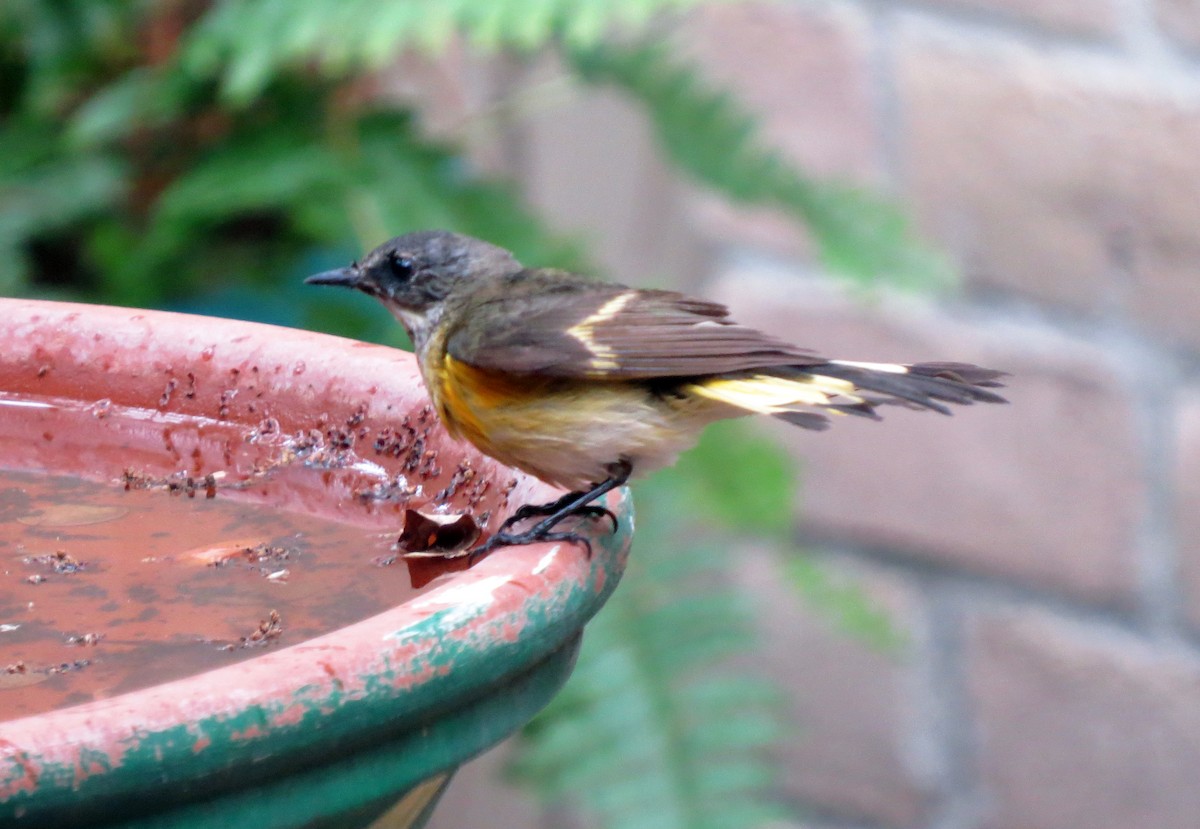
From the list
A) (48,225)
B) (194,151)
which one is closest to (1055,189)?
(194,151)

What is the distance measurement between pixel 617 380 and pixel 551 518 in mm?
527

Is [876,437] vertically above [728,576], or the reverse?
[876,437]

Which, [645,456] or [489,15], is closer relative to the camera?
[645,456]

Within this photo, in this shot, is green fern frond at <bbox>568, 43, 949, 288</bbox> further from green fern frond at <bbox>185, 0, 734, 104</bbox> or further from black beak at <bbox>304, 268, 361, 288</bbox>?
black beak at <bbox>304, 268, 361, 288</bbox>

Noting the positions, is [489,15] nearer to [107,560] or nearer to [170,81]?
[170,81]

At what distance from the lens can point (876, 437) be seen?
4.61 metres

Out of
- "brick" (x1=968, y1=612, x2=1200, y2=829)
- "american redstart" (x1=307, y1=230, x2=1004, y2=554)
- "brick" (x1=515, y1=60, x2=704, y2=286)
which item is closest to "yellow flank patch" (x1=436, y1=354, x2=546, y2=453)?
"american redstart" (x1=307, y1=230, x2=1004, y2=554)

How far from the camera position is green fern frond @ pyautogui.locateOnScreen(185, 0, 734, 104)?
3.16 metres

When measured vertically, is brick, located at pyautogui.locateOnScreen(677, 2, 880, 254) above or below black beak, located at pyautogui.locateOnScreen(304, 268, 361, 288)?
above

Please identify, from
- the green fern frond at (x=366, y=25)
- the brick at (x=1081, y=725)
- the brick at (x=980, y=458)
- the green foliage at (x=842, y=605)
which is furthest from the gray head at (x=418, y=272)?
the brick at (x=1081, y=725)

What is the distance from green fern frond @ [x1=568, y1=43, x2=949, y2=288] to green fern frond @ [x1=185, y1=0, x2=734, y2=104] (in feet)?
1.38

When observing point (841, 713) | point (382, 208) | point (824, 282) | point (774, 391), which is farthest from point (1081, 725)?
point (774, 391)

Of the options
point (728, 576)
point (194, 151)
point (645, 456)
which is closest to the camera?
point (645, 456)

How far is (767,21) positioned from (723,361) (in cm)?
247
